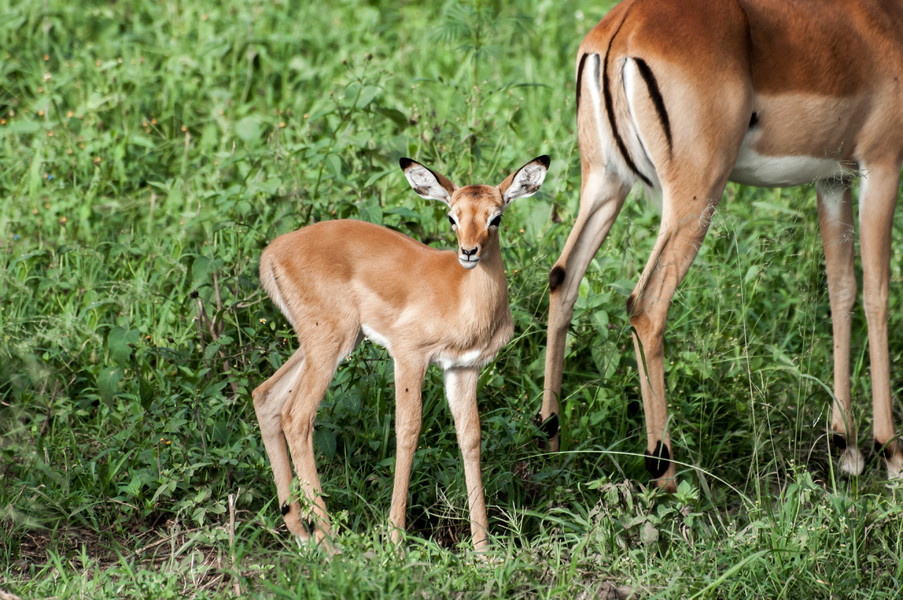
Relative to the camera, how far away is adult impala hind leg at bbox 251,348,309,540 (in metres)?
3.72

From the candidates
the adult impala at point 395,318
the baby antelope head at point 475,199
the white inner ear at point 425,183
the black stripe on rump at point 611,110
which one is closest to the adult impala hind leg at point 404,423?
the adult impala at point 395,318

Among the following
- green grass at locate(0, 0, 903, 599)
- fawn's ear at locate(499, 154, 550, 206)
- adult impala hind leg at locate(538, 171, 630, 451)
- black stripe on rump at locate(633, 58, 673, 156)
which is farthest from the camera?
adult impala hind leg at locate(538, 171, 630, 451)

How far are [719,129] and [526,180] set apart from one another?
1011 mm

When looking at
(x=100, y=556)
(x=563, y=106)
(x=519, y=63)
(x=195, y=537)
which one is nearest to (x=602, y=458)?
(x=195, y=537)

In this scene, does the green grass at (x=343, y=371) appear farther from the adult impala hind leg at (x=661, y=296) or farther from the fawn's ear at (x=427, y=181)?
the fawn's ear at (x=427, y=181)

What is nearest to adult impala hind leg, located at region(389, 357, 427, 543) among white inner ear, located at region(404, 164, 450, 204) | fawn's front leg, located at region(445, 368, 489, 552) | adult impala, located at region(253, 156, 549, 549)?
adult impala, located at region(253, 156, 549, 549)

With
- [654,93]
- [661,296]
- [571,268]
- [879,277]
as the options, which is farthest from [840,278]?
[654,93]

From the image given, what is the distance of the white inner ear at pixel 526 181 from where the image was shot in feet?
11.0

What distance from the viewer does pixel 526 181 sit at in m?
3.38

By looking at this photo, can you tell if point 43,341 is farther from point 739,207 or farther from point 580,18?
point 580,18

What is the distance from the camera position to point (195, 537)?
3395 mm

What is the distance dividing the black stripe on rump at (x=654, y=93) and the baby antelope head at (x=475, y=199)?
0.83 metres

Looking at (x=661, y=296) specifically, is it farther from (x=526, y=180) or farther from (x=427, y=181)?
(x=427, y=181)

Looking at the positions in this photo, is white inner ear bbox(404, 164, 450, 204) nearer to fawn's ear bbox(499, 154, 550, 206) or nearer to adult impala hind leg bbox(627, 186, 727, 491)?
fawn's ear bbox(499, 154, 550, 206)
